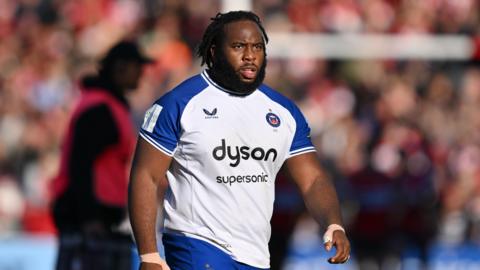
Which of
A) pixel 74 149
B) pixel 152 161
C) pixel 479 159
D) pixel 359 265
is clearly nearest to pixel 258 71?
pixel 152 161

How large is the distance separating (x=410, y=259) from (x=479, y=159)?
1666mm

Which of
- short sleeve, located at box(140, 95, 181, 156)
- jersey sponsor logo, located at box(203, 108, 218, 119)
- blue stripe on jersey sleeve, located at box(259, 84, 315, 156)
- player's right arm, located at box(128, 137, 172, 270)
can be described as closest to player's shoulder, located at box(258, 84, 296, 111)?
blue stripe on jersey sleeve, located at box(259, 84, 315, 156)

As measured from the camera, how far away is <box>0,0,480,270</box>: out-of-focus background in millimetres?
12961

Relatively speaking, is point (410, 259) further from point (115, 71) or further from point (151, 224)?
point (151, 224)

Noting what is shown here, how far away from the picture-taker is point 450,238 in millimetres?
13141

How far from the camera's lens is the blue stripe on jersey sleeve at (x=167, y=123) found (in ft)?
18.6

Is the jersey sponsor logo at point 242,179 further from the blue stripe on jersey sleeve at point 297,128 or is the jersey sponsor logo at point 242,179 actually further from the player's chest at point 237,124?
the blue stripe on jersey sleeve at point 297,128

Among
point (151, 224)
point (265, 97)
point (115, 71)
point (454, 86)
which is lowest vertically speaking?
point (151, 224)

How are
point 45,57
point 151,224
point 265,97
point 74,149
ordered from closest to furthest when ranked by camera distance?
point 151,224, point 265,97, point 74,149, point 45,57

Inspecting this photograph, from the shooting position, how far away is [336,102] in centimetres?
1482

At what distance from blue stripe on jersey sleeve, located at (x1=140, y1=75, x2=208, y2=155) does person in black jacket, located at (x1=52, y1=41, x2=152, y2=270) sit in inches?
108

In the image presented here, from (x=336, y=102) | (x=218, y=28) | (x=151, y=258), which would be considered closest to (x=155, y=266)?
(x=151, y=258)

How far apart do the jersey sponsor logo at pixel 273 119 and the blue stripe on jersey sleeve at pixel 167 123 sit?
1.23 ft

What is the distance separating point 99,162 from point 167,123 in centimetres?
286
